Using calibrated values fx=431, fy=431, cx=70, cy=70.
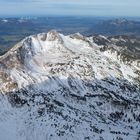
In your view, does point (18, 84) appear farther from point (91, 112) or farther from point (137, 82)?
point (137, 82)

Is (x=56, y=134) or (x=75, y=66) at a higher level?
(x=75, y=66)

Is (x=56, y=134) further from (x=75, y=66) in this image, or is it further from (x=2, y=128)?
(x=75, y=66)

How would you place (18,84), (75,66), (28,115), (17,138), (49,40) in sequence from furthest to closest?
(49,40)
(75,66)
(18,84)
(28,115)
(17,138)

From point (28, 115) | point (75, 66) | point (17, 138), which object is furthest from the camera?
point (75, 66)

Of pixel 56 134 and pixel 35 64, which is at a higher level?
pixel 35 64

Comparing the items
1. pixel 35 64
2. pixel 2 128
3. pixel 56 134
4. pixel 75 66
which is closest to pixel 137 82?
pixel 75 66

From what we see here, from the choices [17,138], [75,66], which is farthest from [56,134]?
[75,66]

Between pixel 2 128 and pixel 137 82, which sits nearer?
pixel 2 128
